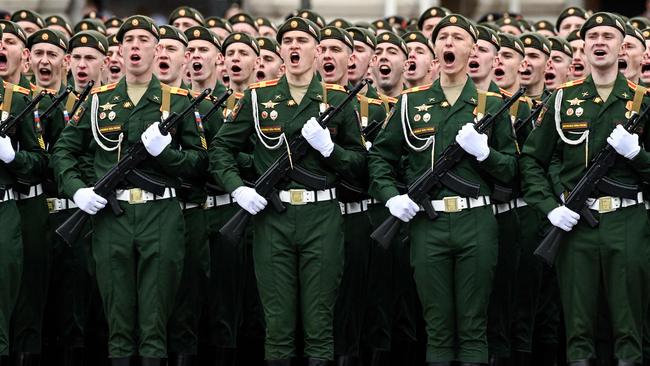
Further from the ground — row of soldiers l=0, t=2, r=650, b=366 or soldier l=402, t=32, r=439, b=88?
soldier l=402, t=32, r=439, b=88

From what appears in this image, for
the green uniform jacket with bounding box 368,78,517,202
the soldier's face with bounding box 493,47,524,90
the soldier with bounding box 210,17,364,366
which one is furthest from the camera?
the soldier's face with bounding box 493,47,524,90

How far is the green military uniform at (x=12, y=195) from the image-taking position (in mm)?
12953

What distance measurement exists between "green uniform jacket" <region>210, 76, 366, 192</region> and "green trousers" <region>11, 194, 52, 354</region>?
4.97 feet

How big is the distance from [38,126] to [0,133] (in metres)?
0.45

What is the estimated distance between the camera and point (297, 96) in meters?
12.9

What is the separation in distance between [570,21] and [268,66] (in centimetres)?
360

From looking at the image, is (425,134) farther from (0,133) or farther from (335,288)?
(0,133)

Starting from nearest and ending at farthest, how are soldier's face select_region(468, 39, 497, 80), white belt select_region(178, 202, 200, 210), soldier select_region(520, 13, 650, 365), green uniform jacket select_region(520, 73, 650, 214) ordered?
soldier select_region(520, 13, 650, 365), green uniform jacket select_region(520, 73, 650, 214), white belt select_region(178, 202, 200, 210), soldier's face select_region(468, 39, 497, 80)

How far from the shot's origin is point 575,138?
483 inches

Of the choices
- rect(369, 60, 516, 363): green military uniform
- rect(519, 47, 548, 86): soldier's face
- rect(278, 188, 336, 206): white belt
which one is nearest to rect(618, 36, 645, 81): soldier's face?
rect(519, 47, 548, 86): soldier's face

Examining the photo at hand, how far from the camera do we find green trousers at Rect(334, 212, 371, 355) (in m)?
13.3

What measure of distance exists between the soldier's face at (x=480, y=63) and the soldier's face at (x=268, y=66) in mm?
1915

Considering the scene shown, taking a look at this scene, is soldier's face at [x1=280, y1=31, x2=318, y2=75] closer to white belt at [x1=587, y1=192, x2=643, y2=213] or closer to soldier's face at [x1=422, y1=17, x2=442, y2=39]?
white belt at [x1=587, y1=192, x2=643, y2=213]

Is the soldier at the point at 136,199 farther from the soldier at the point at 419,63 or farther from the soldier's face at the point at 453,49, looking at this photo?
the soldier at the point at 419,63
